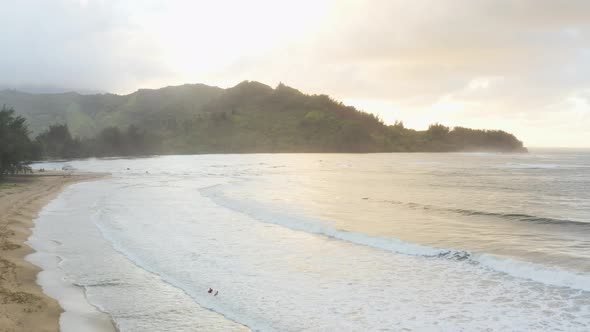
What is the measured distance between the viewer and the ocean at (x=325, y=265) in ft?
27.6

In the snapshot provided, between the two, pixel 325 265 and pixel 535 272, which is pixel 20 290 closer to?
pixel 325 265

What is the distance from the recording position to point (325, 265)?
1259 cm

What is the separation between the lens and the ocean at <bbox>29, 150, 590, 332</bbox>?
8414mm

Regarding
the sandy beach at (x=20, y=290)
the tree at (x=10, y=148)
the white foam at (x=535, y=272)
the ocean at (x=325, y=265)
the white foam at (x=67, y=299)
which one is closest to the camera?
the sandy beach at (x=20, y=290)

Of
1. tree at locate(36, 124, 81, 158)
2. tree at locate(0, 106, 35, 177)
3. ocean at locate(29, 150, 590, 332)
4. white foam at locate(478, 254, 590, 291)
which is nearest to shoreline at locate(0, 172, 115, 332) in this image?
ocean at locate(29, 150, 590, 332)

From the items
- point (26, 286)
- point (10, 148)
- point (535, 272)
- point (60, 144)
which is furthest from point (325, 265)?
point (60, 144)

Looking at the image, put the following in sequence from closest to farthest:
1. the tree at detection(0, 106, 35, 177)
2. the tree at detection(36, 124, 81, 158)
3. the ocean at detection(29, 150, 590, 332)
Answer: the ocean at detection(29, 150, 590, 332) → the tree at detection(0, 106, 35, 177) → the tree at detection(36, 124, 81, 158)

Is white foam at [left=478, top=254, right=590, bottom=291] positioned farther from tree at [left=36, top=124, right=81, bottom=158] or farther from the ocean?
tree at [left=36, top=124, right=81, bottom=158]

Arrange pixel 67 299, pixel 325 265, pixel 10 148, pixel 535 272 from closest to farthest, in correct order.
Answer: pixel 67 299
pixel 535 272
pixel 325 265
pixel 10 148

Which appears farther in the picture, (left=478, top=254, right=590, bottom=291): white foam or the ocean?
(left=478, top=254, right=590, bottom=291): white foam

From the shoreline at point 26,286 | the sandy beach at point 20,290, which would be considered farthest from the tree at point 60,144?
the shoreline at point 26,286

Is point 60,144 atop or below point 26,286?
atop

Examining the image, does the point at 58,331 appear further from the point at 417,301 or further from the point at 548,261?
the point at 548,261

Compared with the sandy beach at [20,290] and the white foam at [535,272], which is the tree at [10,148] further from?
the white foam at [535,272]
